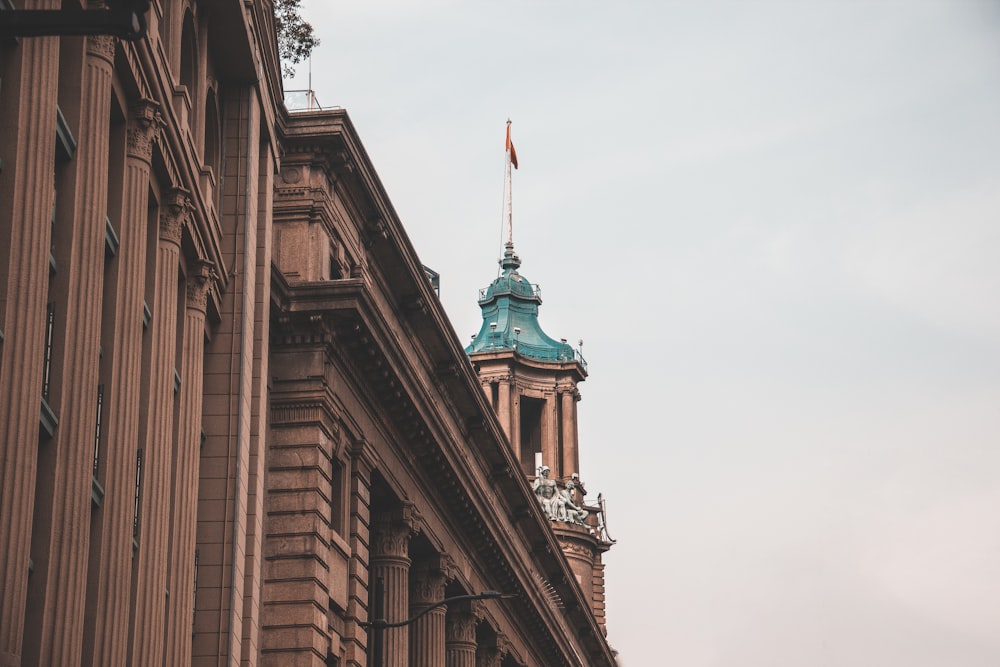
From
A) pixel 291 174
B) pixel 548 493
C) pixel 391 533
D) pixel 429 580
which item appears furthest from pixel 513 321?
pixel 291 174

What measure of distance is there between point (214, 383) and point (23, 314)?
13.9 meters

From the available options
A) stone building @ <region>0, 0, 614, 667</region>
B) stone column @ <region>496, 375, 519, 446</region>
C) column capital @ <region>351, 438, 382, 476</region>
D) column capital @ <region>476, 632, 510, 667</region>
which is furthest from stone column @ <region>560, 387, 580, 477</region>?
column capital @ <region>351, 438, 382, 476</region>

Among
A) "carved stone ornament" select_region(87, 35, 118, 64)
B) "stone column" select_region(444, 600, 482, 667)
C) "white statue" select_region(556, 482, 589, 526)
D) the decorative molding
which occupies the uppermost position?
"white statue" select_region(556, 482, 589, 526)

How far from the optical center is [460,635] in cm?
5412

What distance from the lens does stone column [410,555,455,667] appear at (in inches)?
1961

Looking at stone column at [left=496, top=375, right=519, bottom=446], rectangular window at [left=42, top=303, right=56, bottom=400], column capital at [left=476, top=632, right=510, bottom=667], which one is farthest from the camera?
stone column at [left=496, top=375, right=519, bottom=446]

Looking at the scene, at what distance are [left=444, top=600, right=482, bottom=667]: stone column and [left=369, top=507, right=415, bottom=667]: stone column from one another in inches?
310

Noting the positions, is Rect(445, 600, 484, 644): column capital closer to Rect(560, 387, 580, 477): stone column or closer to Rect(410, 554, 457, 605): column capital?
Rect(410, 554, 457, 605): column capital

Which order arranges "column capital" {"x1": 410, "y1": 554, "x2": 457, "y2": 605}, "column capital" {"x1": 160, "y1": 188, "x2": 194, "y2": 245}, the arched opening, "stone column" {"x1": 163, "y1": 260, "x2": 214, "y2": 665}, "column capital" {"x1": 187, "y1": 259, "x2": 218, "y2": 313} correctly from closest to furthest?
1. "column capital" {"x1": 160, "y1": 188, "x2": 194, "y2": 245}
2. "stone column" {"x1": 163, "y1": 260, "x2": 214, "y2": 665}
3. "column capital" {"x1": 187, "y1": 259, "x2": 218, "y2": 313}
4. the arched opening
5. "column capital" {"x1": 410, "y1": 554, "x2": 457, "y2": 605}

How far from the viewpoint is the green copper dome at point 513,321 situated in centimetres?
11044

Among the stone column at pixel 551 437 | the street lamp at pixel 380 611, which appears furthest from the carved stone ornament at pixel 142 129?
the stone column at pixel 551 437

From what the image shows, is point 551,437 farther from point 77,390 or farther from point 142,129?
point 77,390

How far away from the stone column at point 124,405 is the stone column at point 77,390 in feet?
3.05

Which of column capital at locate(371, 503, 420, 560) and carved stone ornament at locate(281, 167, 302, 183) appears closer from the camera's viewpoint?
carved stone ornament at locate(281, 167, 302, 183)
